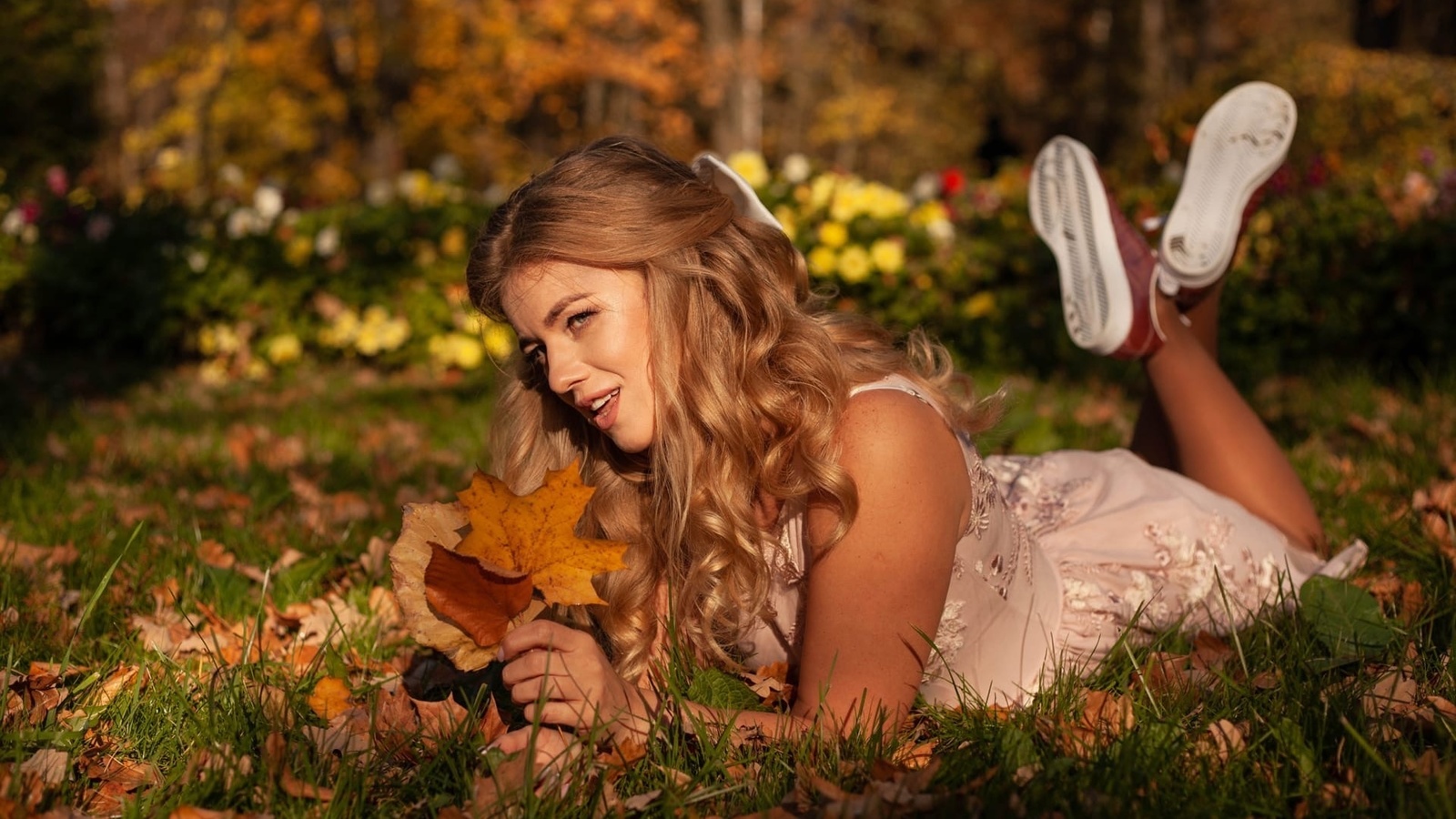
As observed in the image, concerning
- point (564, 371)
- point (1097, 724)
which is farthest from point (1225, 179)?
point (564, 371)

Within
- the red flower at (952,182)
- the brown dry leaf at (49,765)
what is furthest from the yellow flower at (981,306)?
the brown dry leaf at (49,765)

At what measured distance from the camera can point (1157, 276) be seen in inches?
121

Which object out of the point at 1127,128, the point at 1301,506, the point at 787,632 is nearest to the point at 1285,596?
the point at 1301,506

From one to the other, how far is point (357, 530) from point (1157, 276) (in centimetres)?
215

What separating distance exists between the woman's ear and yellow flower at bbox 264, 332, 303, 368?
17.0 feet

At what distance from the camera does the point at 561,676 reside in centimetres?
171

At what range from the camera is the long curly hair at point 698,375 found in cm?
201

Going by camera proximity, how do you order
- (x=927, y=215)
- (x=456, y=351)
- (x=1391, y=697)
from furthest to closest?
(x=456, y=351) → (x=927, y=215) → (x=1391, y=697)

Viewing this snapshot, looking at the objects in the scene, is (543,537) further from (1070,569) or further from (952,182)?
(952,182)

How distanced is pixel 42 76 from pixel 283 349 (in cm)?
735

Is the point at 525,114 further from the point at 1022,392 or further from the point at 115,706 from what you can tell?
the point at 115,706

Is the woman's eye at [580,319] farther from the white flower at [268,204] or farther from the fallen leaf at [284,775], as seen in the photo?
the white flower at [268,204]

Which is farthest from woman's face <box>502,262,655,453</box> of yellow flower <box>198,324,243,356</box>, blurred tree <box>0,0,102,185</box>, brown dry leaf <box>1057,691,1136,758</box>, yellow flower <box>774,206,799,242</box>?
blurred tree <box>0,0,102,185</box>

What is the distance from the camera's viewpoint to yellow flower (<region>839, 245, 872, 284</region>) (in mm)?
5719
